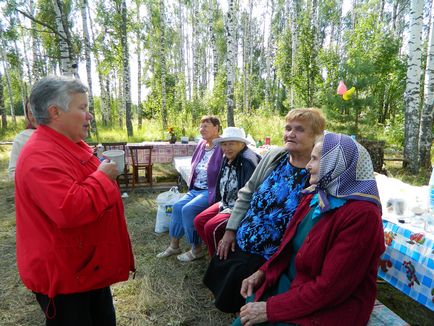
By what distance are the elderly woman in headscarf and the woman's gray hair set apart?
3.72 ft

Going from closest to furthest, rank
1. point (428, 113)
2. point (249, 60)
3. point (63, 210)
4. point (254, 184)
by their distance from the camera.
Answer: point (63, 210), point (254, 184), point (428, 113), point (249, 60)

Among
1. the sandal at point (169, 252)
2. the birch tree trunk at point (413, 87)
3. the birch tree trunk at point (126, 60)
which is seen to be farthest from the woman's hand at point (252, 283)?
the birch tree trunk at point (126, 60)

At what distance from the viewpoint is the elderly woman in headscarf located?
1.24 metres

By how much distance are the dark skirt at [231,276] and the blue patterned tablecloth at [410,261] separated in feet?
2.49

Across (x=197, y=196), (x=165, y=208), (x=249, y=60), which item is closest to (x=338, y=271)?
(x=197, y=196)

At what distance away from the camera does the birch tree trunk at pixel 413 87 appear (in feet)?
19.8

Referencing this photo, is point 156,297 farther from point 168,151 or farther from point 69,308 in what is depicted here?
point 168,151

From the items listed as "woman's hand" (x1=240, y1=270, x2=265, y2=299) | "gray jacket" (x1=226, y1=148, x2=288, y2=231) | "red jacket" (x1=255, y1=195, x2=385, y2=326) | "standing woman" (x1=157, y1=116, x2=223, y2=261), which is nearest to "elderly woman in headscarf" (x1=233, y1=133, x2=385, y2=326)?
"red jacket" (x1=255, y1=195, x2=385, y2=326)

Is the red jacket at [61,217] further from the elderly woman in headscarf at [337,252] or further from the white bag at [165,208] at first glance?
the white bag at [165,208]

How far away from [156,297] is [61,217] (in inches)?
70.2

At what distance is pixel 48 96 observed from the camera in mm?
1230

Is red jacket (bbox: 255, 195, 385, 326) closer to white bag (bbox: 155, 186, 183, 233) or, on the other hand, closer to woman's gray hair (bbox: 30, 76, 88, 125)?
woman's gray hair (bbox: 30, 76, 88, 125)

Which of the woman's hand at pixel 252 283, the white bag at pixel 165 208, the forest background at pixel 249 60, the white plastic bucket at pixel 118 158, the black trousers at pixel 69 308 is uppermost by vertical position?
the forest background at pixel 249 60

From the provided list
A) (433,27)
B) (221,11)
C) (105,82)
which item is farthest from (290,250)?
(221,11)
